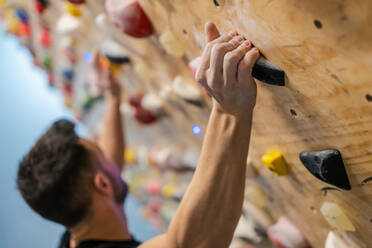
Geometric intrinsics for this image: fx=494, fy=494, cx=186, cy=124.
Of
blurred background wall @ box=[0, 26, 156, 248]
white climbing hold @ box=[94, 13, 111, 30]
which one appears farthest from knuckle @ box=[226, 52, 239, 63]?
blurred background wall @ box=[0, 26, 156, 248]

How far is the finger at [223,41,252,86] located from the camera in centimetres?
69

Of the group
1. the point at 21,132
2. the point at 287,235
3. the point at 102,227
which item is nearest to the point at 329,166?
the point at 287,235

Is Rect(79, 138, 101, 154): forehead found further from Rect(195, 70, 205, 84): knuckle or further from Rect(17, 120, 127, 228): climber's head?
Rect(195, 70, 205, 84): knuckle

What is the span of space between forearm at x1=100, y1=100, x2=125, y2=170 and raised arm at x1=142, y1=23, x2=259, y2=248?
Result: 26.8 inches

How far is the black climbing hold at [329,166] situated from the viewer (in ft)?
2.47

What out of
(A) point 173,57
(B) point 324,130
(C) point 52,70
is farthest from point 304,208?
(C) point 52,70

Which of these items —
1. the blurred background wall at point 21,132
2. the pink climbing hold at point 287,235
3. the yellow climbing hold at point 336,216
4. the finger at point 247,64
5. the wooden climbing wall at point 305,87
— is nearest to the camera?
the wooden climbing wall at point 305,87

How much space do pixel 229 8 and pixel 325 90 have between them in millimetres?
191

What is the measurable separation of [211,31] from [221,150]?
0.60 feet

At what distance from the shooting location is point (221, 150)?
30.3 inches

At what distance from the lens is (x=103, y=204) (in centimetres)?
118

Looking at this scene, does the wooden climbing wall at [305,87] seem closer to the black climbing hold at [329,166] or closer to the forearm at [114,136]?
the black climbing hold at [329,166]

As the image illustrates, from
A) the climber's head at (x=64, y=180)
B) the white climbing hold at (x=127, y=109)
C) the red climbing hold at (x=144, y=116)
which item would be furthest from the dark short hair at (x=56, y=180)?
the white climbing hold at (x=127, y=109)

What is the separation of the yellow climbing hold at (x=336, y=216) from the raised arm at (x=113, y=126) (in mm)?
748
